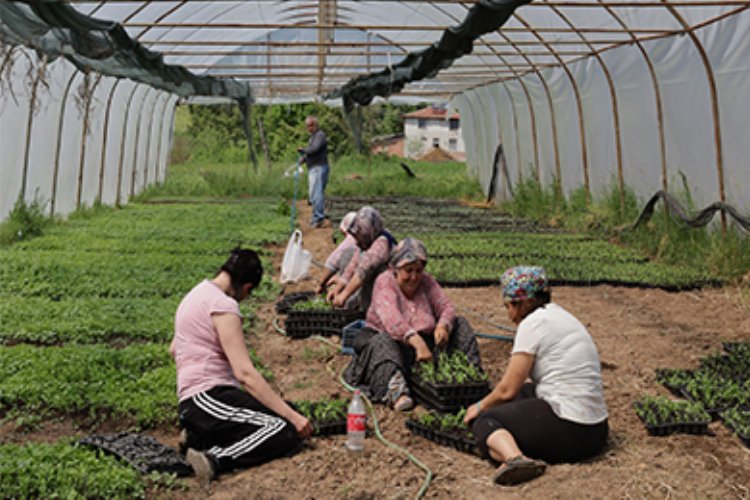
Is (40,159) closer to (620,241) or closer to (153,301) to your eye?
(153,301)

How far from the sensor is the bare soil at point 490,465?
4.10m

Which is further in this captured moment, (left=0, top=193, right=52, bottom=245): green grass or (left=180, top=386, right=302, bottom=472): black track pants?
(left=0, top=193, right=52, bottom=245): green grass

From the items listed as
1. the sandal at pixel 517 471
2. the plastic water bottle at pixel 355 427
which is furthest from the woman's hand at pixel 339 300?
the sandal at pixel 517 471

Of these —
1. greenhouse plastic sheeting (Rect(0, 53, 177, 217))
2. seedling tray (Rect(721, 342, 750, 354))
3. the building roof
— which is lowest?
seedling tray (Rect(721, 342, 750, 354))

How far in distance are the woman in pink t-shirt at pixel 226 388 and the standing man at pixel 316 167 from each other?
10.7 metres

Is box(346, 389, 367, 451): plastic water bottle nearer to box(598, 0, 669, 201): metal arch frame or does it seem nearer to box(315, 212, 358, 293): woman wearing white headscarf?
box(315, 212, 358, 293): woman wearing white headscarf

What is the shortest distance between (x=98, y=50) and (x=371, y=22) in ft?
35.7

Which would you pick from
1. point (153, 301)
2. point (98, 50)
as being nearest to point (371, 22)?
point (98, 50)

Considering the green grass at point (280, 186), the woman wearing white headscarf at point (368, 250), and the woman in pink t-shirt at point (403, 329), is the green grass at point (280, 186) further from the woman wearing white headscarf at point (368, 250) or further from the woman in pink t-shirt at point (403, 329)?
the woman in pink t-shirt at point (403, 329)

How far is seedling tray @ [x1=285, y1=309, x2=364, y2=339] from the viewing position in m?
7.31

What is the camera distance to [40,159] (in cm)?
1353

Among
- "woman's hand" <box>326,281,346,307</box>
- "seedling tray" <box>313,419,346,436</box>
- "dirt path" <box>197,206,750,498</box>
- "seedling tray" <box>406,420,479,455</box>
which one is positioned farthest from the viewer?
"woman's hand" <box>326,281,346,307</box>

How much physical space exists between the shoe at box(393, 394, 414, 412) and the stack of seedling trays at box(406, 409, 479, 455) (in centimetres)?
28

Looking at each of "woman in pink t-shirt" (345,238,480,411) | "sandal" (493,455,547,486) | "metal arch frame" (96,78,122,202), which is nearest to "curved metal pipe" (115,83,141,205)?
"metal arch frame" (96,78,122,202)
